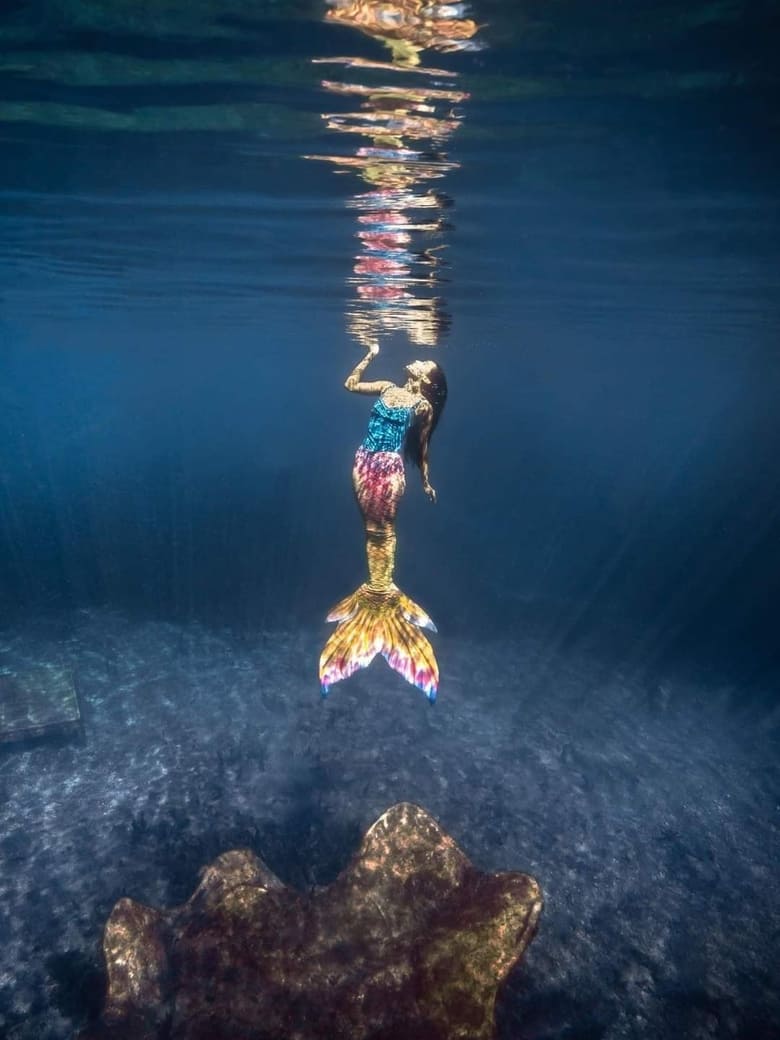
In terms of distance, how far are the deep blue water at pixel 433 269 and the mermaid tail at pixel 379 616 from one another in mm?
5677

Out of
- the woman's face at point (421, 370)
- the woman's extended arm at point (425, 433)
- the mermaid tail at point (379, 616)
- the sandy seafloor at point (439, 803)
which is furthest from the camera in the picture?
the sandy seafloor at point (439, 803)

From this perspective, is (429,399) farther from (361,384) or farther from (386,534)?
(386,534)

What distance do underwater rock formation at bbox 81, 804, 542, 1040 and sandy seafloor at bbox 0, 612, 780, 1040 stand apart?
199 cm

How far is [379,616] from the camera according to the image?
449 centimetres

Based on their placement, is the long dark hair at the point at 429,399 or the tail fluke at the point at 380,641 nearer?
the tail fluke at the point at 380,641

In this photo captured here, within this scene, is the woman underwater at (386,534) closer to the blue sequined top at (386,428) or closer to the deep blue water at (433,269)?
the blue sequined top at (386,428)

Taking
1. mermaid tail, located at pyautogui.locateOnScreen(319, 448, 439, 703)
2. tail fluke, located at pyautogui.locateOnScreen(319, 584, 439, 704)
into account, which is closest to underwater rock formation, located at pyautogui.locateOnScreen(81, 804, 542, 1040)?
tail fluke, located at pyautogui.locateOnScreen(319, 584, 439, 704)

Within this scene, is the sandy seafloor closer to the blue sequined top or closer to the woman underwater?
the woman underwater

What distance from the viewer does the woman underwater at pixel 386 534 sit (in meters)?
4.04

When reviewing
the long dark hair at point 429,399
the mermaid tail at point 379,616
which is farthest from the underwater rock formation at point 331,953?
the long dark hair at point 429,399

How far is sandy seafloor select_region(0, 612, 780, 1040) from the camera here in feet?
25.7

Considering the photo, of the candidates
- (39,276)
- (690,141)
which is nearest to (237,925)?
(690,141)

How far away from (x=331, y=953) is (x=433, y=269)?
1725cm

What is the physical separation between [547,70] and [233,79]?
13.8 ft
